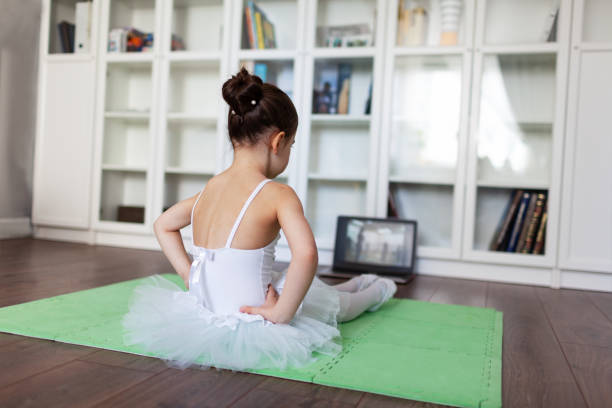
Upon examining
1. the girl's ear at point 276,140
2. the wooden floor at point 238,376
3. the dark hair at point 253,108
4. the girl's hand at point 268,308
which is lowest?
the wooden floor at point 238,376

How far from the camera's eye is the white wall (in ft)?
10.7

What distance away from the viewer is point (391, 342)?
1.35 metres

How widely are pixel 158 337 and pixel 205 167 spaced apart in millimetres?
2349

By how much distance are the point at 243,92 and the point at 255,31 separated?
83.4 inches

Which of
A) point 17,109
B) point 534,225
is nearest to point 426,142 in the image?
point 534,225

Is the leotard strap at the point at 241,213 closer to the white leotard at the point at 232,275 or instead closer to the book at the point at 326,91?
the white leotard at the point at 232,275

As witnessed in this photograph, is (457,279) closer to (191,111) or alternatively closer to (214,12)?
(191,111)

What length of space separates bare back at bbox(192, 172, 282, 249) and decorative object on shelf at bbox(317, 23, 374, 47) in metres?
1.92

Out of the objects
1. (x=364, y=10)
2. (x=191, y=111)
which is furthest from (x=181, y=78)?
(x=364, y=10)

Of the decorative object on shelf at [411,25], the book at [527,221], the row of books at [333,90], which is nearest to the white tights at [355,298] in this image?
the book at [527,221]

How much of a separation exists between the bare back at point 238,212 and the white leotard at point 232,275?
0.01 metres

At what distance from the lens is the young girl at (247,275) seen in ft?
3.68

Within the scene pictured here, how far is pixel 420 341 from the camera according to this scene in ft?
4.54

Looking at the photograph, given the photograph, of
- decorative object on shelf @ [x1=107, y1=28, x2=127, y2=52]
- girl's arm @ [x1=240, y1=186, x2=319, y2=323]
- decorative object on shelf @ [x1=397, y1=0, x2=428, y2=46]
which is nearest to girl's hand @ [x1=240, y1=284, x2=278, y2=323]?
girl's arm @ [x1=240, y1=186, x2=319, y2=323]
